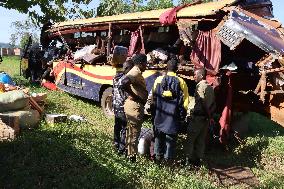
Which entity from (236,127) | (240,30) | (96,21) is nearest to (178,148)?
(236,127)

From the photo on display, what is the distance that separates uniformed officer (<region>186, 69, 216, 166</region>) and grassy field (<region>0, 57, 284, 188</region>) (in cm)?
31

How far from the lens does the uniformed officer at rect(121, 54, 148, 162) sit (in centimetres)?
606

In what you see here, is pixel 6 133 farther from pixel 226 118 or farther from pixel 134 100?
pixel 226 118

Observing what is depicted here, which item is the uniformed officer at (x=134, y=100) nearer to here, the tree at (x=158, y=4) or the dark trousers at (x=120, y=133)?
the dark trousers at (x=120, y=133)

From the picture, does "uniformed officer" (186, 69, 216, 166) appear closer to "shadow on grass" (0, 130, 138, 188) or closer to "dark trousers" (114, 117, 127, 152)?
"dark trousers" (114, 117, 127, 152)

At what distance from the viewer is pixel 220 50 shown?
7.75m

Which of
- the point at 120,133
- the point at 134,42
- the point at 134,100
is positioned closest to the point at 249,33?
the point at 134,100

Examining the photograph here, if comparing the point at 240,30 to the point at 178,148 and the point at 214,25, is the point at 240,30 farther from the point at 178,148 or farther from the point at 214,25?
the point at 178,148

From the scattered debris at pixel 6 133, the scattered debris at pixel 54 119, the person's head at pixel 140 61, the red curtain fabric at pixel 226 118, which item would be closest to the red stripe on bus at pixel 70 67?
the scattered debris at pixel 54 119

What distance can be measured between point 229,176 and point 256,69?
9.92 feet

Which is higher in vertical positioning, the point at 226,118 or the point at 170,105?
the point at 170,105

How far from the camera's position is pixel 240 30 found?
727 cm

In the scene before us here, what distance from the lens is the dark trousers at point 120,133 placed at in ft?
21.8

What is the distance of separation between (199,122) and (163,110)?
80 centimetres
